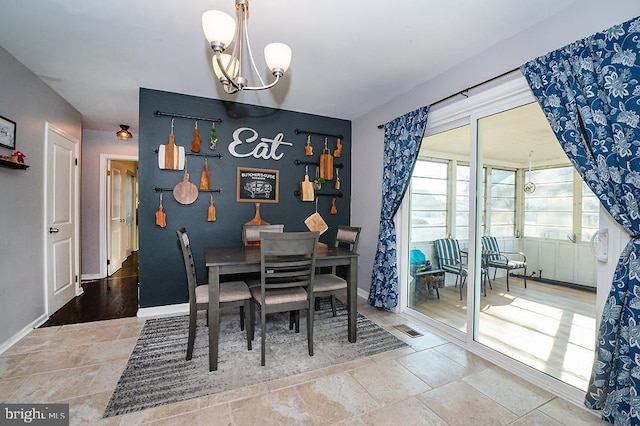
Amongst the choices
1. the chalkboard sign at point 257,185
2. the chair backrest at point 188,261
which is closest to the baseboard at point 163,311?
the chair backrest at point 188,261

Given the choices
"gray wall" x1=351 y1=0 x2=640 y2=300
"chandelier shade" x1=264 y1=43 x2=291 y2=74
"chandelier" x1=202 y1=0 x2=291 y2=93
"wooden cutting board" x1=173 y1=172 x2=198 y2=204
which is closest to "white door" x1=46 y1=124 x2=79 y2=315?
"wooden cutting board" x1=173 y1=172 x2=198 y2=204

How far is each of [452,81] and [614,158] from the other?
4.95ft

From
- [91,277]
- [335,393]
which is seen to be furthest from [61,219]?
[335,393]

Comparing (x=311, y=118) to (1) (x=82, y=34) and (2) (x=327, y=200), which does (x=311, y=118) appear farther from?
(1) (x=82, y=34)

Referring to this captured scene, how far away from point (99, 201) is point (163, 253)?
2.60 m

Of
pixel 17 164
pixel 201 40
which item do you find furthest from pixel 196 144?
pixel 17 164

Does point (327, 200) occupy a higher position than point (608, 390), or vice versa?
point (327, 200)

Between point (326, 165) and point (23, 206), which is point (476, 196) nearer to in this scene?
point (326, 165)

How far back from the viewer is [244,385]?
1.99m

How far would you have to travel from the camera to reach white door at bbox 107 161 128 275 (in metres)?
5.23

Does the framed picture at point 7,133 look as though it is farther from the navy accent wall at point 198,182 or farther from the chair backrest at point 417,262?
the chair backrest at point 417,262

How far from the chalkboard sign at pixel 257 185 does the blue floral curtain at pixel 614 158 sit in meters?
2.97

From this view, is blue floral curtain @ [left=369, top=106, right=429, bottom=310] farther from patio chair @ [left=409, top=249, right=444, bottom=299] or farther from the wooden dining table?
the wooden dining table

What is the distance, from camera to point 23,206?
2.74 meters
